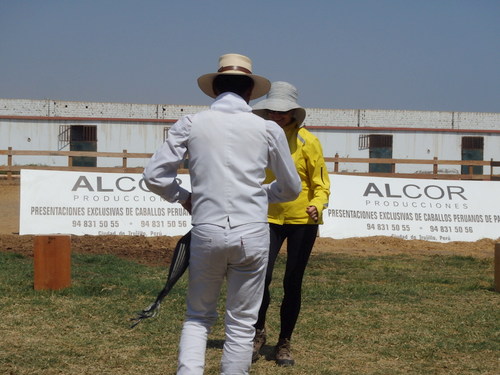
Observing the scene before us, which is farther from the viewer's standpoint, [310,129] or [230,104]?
[310,129]

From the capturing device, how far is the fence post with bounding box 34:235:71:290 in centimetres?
838

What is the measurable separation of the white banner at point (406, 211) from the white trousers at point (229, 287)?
11.6 metres

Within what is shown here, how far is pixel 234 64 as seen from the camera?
413cm

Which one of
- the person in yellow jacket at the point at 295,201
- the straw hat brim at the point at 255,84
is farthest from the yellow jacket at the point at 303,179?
the straw hat brim at the point at 255,84

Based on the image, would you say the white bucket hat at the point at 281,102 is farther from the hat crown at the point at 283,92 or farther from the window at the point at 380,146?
the window at the point at 380,146

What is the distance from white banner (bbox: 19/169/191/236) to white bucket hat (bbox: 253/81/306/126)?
367 inches

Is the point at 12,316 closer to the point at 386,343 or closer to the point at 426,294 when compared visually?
the point at 386,343

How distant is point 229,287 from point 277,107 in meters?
1.82

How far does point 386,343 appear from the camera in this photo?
6.54 metres

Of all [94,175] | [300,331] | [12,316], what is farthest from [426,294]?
[94,175]

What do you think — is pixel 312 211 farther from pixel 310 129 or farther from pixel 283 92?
pixel 310 129

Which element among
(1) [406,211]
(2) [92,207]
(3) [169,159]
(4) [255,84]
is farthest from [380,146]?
(3) [169,159]

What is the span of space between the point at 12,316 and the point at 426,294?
4592 millimetres

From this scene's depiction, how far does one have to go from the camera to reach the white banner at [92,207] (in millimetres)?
14500
